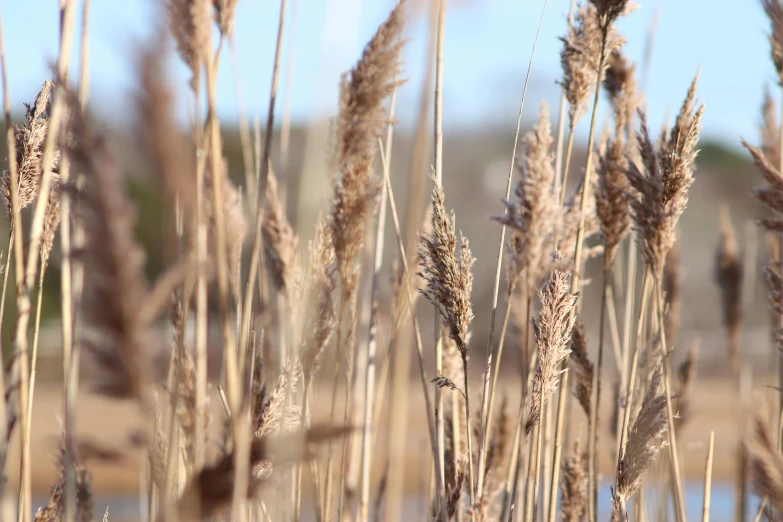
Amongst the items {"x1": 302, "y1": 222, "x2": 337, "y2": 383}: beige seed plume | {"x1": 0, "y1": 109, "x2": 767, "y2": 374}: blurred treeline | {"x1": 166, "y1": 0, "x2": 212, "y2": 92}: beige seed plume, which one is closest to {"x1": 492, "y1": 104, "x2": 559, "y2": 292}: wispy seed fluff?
{"x1": 302, "y1": 222, "x2": 337, "y2": 383}: beige seed plume

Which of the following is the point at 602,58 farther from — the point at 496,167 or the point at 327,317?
the point at 496,167

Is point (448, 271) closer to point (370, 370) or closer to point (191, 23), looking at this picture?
point (370, 370)

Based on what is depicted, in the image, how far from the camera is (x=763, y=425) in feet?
3.38

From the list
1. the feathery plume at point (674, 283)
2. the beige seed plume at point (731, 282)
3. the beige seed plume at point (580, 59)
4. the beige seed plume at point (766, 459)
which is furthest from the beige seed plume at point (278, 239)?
the beige seed plume at point (731, 282)

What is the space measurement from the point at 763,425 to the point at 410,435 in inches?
444

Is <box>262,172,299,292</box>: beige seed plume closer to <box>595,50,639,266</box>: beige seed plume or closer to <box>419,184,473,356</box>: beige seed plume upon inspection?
<box>419,184,473,356</box>: beige seed plume

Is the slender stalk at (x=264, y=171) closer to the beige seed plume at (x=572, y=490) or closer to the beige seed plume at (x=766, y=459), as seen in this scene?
the beige seed plume at (x=766, y=459)

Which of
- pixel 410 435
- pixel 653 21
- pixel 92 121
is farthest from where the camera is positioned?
pixel 410 435

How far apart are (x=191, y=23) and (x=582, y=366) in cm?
119

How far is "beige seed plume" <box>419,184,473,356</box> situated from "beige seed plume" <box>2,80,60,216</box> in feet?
2.25

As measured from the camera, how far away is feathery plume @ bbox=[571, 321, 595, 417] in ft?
5.52

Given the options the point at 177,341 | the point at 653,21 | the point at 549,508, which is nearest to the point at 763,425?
the point at 549,508

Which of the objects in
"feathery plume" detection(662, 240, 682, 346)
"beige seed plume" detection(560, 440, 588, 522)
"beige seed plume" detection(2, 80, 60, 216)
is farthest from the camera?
"feathery plume" detection(662, 240, 682, 346)

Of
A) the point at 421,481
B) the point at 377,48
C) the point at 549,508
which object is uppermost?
the point at 377,48
